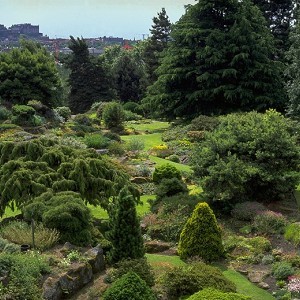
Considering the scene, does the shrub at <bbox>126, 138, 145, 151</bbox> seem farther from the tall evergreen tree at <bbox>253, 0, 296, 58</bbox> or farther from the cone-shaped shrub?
the tall evergreen tree at <bbox>253, 0, 296, 58</bbox>

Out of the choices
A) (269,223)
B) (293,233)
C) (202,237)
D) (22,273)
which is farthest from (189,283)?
(269,223)

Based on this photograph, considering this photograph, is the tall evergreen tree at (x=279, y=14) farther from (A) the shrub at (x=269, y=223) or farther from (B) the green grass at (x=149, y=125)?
(A) the shrub at (x=269, y=223)

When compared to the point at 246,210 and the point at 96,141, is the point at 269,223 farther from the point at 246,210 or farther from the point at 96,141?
the point at 96,141

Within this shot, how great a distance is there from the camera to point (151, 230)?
16281mm

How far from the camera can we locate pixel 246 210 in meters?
17.2

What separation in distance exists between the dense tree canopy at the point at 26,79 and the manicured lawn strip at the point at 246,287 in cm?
2891

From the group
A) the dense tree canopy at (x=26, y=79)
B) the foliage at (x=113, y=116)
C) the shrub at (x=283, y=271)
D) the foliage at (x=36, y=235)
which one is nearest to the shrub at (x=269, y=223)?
the shrub at (x=283, y=271)

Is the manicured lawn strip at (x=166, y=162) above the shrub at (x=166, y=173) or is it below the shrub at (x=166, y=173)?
below

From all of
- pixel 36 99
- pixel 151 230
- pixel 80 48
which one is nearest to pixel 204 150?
pixel 151 230

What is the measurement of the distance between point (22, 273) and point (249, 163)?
1019 cm

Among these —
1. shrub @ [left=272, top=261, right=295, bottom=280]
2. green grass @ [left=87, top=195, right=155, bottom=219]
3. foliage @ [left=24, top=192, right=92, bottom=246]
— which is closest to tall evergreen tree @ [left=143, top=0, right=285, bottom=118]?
green grass @ [left=87, top=195, right=155, bottom=219]

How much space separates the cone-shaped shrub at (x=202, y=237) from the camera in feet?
44.9

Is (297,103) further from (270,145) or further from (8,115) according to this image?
(8,115)

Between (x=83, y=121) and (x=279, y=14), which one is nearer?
(x=83, y=121)
